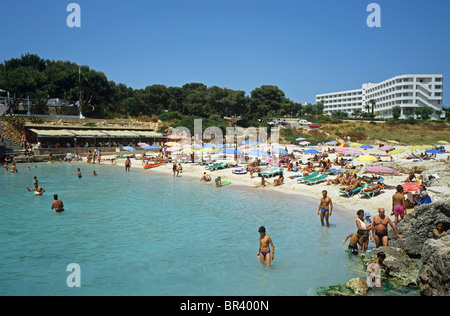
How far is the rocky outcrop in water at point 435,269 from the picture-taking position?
18.2 ft

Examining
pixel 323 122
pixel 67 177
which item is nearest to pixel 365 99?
pixel 323 122

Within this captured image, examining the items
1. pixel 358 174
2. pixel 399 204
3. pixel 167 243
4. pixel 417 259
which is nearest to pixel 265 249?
pixel 167 243

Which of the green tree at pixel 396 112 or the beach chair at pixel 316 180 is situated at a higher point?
the green tree at pixel 396 112

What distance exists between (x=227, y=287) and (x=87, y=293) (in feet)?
10.0

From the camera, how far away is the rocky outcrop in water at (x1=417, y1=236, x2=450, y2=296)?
556 centimetres

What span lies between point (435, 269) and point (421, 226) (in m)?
2.67

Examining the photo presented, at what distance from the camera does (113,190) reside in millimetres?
18453

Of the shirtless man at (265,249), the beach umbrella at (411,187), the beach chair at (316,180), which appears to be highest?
the beach umbrella at (411,187)

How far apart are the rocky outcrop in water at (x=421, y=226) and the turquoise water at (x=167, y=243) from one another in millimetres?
1614

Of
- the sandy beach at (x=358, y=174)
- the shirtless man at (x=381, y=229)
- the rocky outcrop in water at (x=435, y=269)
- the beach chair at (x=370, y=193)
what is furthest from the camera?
the beach chair at (x=370, y=193)

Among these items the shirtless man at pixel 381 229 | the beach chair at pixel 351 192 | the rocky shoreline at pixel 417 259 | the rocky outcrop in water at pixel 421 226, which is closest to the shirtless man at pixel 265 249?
the rocky shoreline at pixel 417 259

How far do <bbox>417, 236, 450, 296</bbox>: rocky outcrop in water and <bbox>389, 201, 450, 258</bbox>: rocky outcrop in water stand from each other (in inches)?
71.5

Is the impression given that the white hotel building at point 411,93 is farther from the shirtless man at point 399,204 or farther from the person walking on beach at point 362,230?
the person walking on beach at point 362,230

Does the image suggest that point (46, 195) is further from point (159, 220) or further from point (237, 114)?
point (237, 114)
